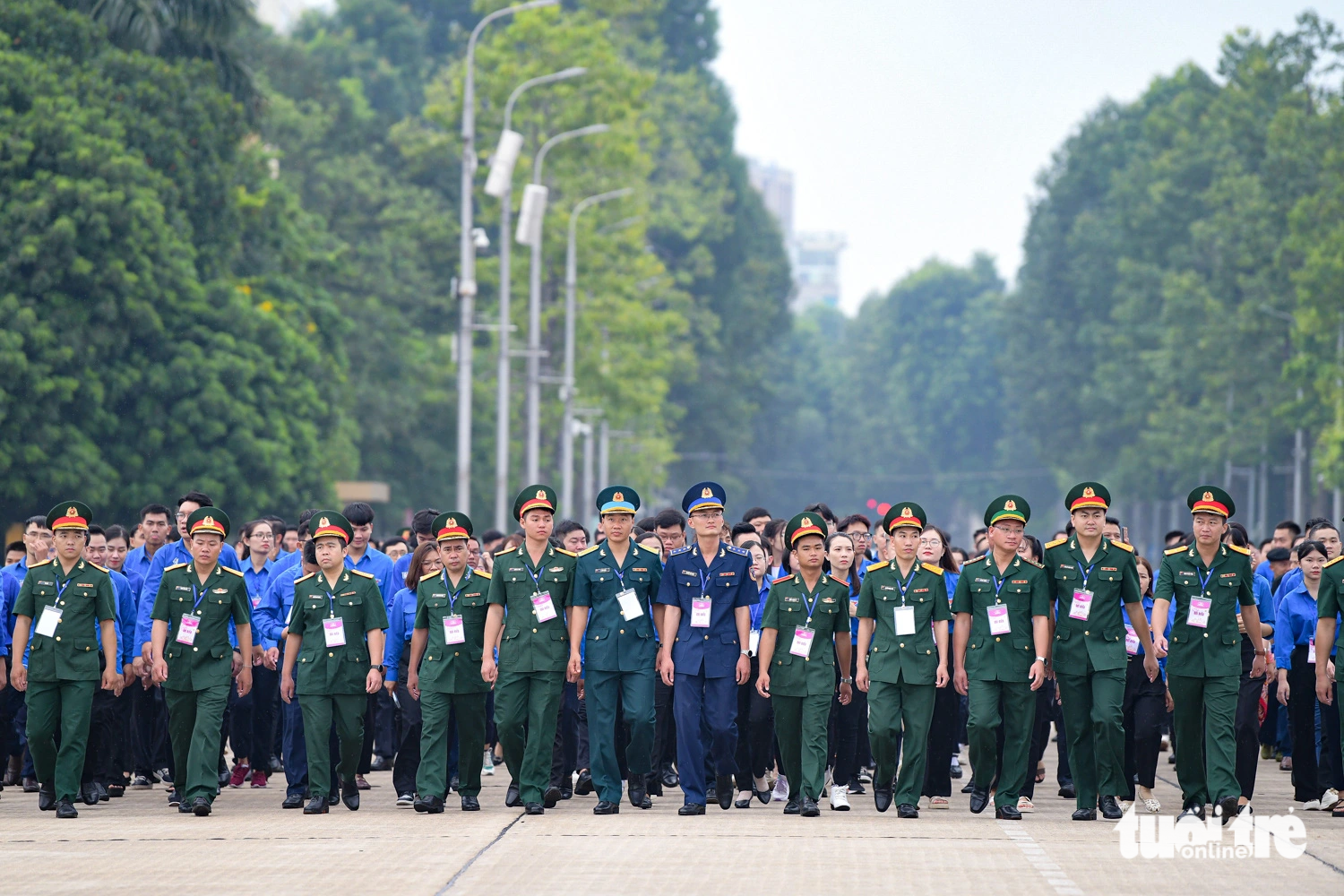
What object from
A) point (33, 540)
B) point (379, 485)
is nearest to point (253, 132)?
point (379, 485)

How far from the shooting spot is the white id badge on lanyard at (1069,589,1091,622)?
44.5ft

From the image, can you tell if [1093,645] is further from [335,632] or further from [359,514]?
[359,514]

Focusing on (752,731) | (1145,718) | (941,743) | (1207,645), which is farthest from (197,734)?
(1207,645)

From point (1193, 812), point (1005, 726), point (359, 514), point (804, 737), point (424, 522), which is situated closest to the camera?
point (1193, 812)

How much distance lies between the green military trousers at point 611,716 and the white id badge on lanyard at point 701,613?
17.9 inches

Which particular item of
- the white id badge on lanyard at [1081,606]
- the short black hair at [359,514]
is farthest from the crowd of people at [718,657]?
the short black hair at [359,514]

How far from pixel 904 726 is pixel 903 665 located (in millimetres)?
427

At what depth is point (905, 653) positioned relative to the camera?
13.9 m

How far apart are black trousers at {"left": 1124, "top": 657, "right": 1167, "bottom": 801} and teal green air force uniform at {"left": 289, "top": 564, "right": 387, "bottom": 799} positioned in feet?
16.2

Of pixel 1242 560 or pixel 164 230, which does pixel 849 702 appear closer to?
pixel 1242 560

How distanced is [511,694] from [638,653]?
2.79 feet

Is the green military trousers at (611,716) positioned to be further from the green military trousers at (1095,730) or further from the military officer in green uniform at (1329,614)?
the military officer in green uniform at (1329,614)

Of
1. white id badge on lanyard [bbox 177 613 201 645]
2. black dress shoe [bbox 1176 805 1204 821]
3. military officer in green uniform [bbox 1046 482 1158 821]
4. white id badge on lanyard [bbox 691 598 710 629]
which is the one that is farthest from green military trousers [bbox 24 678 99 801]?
black dress shoe [bbox 1176 805 1204 821]

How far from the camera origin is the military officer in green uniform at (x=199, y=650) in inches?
552
